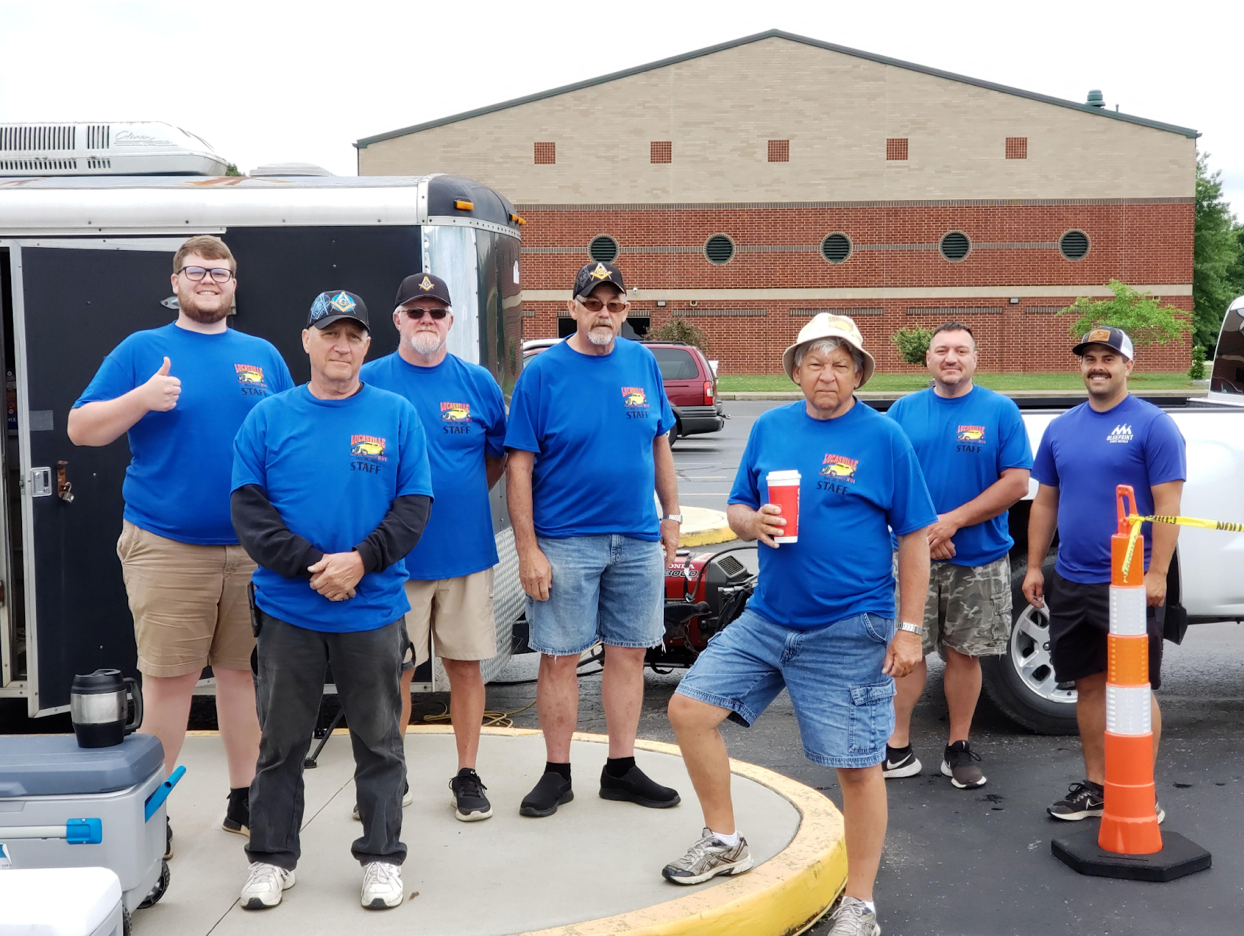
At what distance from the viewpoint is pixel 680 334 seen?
125 ft

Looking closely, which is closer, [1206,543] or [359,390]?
[359,390]

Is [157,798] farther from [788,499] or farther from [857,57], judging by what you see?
[857,57]

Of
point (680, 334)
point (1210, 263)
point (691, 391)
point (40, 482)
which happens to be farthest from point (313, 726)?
point (1210, 263)

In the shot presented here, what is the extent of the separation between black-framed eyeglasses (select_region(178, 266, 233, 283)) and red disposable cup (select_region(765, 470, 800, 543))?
1978 millimetres

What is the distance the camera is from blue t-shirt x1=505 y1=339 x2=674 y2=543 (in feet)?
14.8

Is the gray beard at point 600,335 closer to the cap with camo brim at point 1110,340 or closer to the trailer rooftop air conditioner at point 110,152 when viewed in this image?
the cap with camo brim at point 1110,340

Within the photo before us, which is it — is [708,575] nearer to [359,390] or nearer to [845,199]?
[359,390]

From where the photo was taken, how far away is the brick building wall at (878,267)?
1622 inches

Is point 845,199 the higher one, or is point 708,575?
point 845,199

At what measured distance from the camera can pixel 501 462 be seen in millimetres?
4762

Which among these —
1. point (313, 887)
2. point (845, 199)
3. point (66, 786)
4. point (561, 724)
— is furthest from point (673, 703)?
point (845, 199)

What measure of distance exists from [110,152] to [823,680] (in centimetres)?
465

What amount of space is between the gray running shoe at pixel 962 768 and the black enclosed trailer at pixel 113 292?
2.17 m

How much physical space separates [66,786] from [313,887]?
92cm
